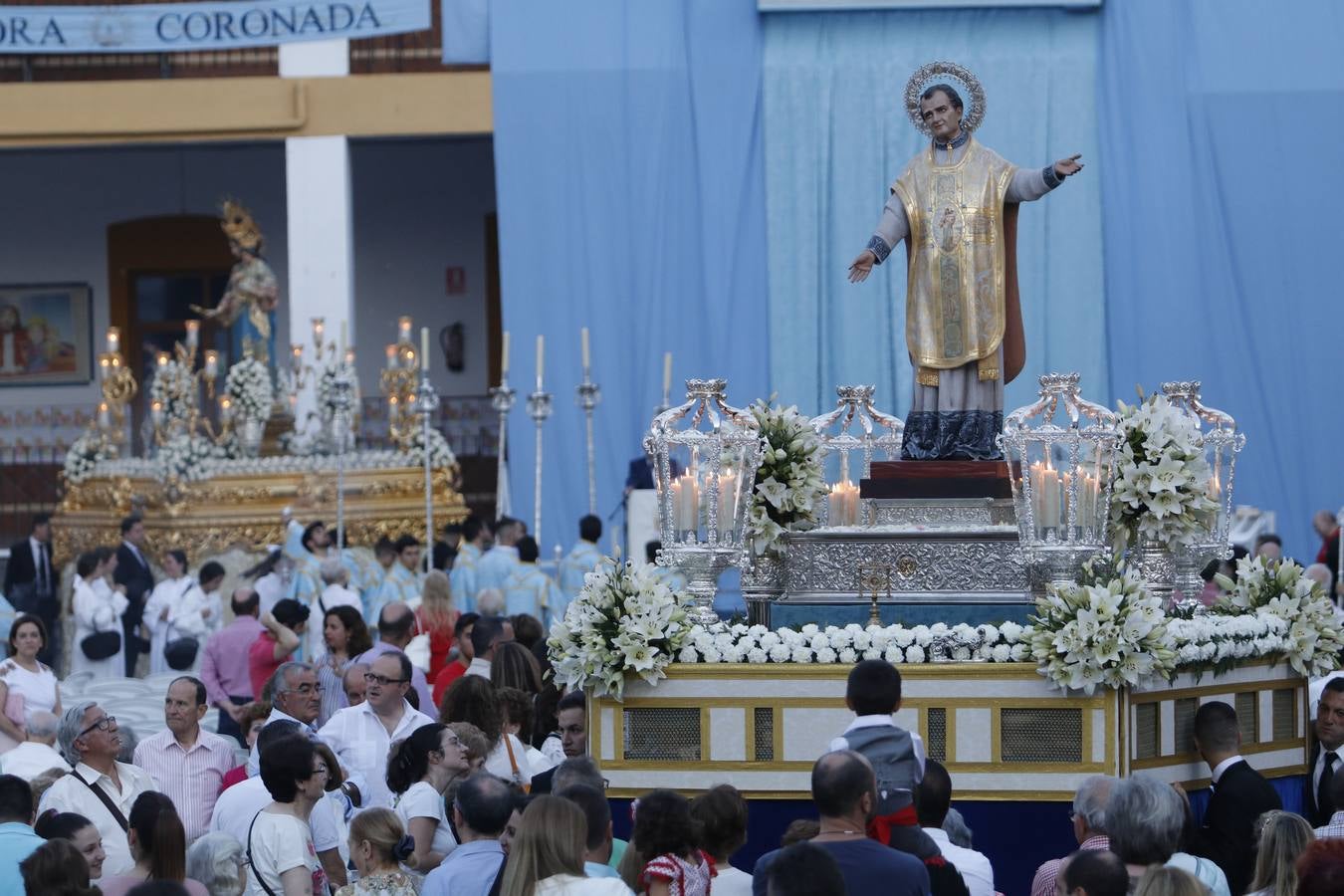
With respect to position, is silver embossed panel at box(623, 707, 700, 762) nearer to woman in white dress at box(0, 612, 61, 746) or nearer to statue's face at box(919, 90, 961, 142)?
woman in white dress at box(0, 612, 61, 746)

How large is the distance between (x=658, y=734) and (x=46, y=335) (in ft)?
52.7

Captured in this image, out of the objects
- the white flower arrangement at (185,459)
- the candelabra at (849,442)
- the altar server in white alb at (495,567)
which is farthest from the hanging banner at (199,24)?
the candelabra at (849,442)

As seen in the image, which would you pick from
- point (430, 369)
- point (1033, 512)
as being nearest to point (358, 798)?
point (1033, 512)

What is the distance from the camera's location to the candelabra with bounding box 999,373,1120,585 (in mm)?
8445

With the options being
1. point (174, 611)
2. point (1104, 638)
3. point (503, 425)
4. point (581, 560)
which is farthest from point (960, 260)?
point (174, 611)

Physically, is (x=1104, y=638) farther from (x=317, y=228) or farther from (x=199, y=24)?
(x=199, y=24)

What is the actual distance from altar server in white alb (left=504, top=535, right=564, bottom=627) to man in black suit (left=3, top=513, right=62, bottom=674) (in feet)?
15.1

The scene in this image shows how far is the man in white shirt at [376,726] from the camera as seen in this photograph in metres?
7.61

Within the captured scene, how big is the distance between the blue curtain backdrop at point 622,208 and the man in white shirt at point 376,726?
9.98 metres

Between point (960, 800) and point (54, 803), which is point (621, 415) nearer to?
point (960, 800)

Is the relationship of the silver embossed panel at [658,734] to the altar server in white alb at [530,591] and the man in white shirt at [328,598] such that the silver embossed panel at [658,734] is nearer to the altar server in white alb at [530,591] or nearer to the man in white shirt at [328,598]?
the man in white shirt at [328,598]

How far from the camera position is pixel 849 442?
10.1m

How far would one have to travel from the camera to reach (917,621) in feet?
29.0

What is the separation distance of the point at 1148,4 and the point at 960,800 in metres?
11.0
